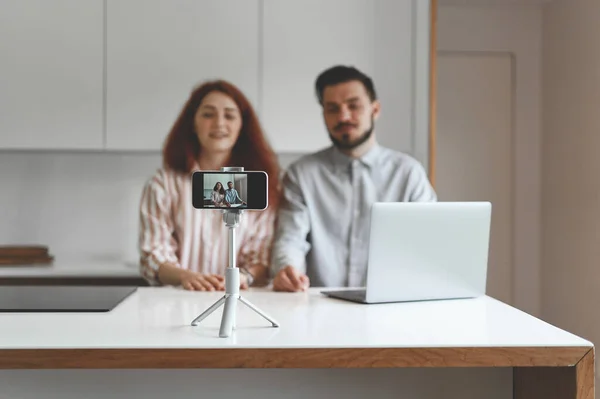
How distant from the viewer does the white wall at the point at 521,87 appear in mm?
4395

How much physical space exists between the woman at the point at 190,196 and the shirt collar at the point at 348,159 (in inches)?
10.0

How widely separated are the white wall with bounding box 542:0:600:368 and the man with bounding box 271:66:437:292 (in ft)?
4.65

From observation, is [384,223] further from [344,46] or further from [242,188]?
[344,46]

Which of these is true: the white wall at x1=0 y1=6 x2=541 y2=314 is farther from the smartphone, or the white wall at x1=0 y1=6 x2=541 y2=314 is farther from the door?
the smartphone

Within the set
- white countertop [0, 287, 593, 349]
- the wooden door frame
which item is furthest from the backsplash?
white countertop [0, 287, 593, 349]

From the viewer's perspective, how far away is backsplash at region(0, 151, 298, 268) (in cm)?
381

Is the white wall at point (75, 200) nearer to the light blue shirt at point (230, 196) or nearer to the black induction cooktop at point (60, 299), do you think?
the black induction cooktop at point (60, 299)

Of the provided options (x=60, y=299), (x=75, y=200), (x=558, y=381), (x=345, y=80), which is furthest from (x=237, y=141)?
(x=558, y=381)

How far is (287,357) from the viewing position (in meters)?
1.27

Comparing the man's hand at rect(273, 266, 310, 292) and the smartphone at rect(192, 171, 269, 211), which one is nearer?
the smartphone at rect(192, 171, 269, 211)

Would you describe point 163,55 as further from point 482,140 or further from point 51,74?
point 482,140

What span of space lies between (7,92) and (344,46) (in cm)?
165

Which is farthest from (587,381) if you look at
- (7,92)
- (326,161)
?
(7,92)

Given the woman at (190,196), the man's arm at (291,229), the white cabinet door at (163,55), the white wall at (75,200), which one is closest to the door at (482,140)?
the white wall at (75,200)
